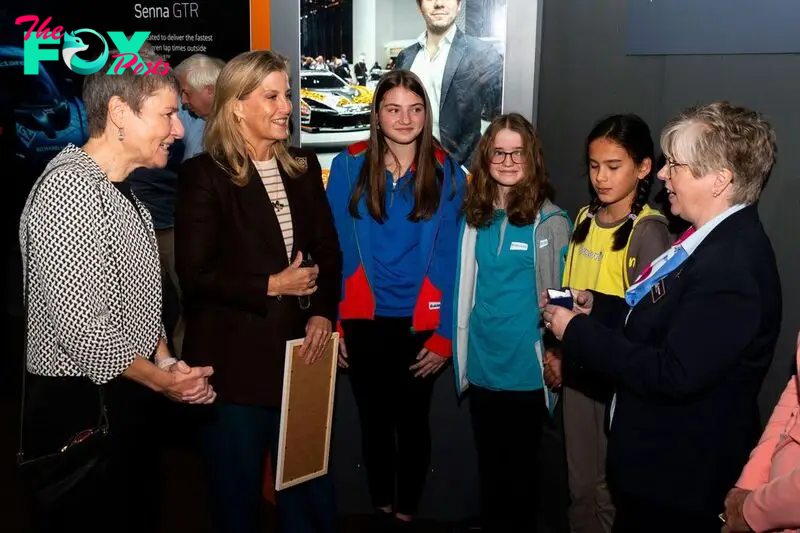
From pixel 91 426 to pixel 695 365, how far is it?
4.64 feet

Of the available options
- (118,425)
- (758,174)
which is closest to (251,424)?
(118,425)

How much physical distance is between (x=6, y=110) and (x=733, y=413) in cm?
443

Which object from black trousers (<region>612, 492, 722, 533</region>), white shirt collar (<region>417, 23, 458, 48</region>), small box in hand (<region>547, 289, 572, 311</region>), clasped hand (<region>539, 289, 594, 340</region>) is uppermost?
white shirt collar (<region>417, 23, 458, 48</region>)

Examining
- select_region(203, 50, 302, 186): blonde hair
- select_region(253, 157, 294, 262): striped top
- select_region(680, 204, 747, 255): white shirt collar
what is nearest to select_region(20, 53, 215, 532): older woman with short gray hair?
select_region(203, 50, 302, 186): blonde hair

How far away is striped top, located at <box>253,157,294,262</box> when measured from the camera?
234 cm

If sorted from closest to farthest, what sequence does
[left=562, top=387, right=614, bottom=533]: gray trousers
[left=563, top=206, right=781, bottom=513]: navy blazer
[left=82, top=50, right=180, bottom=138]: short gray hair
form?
[left=563, top=206, right=781, bottom=513]: navy blazer < [left=82, top=50, right=180, bottom=138]: short gray hair < [left=562, top=387, right=614, bottom=533]: gray trousers

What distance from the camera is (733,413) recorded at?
5.65 feet

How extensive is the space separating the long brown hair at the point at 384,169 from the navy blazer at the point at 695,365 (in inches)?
41.1

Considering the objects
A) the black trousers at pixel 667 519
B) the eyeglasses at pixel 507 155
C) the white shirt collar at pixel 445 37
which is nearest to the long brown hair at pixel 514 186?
the eyeglasses at pixel 507 155

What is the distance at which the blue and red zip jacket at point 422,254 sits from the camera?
2801 mm

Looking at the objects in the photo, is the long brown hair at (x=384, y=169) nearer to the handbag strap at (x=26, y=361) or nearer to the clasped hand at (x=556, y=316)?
the clasped hand at (x=556, y=316)

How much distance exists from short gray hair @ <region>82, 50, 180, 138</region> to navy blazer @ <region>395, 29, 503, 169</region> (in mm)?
1425

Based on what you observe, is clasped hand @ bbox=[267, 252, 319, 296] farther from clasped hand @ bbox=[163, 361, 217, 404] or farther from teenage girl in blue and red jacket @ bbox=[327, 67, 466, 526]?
teenage girl in blue and red jacket @ bbox=[327, 67, 466, 526]
